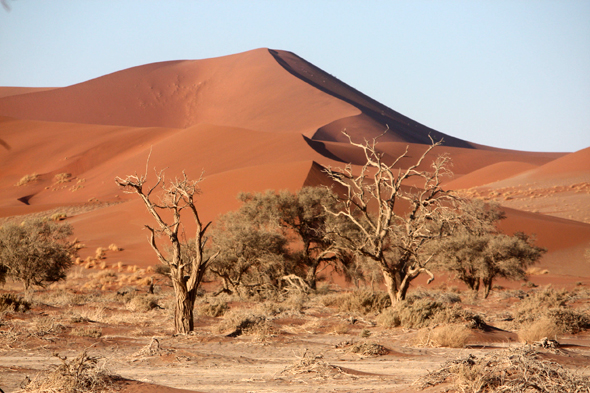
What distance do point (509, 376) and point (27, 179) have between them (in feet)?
253

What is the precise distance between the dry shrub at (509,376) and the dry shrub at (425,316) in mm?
6935

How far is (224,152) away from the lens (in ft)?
227

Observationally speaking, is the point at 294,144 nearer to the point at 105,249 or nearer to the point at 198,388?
the point at 105,249

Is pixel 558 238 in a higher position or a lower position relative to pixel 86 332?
higher

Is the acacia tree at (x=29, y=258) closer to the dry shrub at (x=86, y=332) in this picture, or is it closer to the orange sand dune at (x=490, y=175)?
A: the dry shrub at (x=86, y=332)

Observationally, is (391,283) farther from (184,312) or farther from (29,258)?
(29,258)

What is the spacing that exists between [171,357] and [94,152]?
76698 millimetres

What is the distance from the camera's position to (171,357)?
32.4ft

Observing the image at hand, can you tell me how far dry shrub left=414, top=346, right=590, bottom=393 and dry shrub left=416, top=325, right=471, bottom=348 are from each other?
5.29 meters

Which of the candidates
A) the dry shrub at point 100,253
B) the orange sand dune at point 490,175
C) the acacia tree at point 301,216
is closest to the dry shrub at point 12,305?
the acacia tree at point 301,216

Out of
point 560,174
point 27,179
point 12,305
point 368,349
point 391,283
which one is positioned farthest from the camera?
point 27,179

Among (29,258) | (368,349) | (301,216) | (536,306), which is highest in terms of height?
(301,216)

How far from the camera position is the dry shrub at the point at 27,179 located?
7275cm

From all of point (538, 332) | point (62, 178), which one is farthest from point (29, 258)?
point (62, 178)
